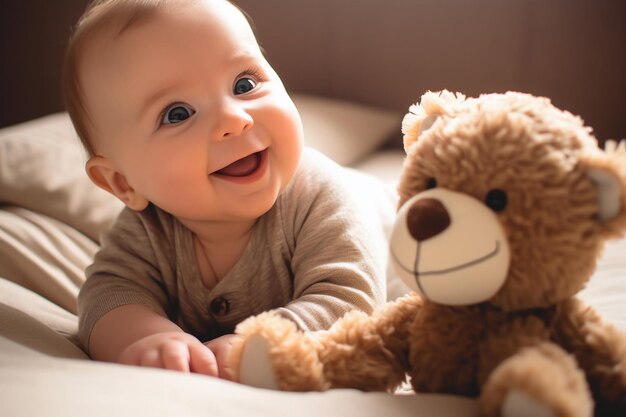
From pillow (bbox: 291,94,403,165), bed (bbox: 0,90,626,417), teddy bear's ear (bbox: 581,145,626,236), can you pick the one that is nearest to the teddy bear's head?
teddy bear's ear (bbox: 581,145,626,236)

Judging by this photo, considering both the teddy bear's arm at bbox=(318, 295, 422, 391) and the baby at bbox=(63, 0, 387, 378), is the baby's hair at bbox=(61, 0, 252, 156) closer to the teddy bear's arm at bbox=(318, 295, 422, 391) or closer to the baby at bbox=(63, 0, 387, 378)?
the baby at bbox=(63, 0, 387, 378)

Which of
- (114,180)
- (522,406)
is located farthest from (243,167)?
(522,406)

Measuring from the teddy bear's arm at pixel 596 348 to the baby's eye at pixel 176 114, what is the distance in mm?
460

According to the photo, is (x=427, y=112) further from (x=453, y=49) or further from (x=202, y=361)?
(x=453, y=49)

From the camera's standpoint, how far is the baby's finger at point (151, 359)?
661mm

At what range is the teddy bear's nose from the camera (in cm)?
46

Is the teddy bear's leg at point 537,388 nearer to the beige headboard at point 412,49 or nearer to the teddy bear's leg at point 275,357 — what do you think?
the teddy bear's leg at point 275,357

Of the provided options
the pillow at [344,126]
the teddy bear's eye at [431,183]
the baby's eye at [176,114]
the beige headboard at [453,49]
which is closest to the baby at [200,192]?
the baby's eye at [176,114]

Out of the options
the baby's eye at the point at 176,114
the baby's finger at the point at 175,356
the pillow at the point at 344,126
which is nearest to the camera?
the baby's finger at the point at 175,356

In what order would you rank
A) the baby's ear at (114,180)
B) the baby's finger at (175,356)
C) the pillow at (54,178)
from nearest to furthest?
1. the baby's finger at (175,356)
2. the baby's ear at (114,180)
3. the pillow at (54,178)

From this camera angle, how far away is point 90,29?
79cm

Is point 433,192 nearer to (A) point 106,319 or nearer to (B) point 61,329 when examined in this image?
(A) point 106,319

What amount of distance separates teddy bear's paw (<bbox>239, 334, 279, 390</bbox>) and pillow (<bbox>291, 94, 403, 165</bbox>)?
94cm

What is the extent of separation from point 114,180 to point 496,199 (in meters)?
0.56
